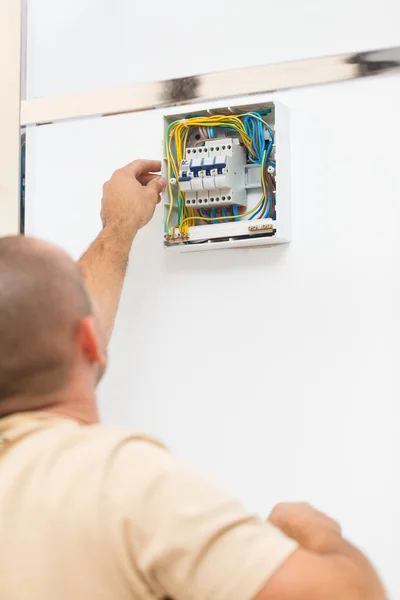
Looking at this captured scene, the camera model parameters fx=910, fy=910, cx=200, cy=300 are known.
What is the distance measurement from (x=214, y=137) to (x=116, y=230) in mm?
282

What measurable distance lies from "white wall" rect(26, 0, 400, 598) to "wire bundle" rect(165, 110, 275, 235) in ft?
0.21

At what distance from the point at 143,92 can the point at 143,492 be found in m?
1.23

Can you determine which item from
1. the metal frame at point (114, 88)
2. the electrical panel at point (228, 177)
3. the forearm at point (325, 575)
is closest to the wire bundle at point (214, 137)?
the electrical panel at point (228, 177)

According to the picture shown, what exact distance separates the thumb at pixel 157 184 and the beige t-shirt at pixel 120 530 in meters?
0.91

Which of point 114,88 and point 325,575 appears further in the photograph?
point 114,88

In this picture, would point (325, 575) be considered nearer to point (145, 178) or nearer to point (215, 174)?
point (215, 174)

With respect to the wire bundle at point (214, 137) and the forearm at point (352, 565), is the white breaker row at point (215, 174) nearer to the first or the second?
the wire bundle at point (214, 137)

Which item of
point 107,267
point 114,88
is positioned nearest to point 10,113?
point 114,88

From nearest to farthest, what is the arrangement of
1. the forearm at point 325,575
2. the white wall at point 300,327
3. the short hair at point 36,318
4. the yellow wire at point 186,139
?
the forearm at point 325,575 → the short hair at point 36,318 → the white wall at point 300,327 → the yellow wire at point 186,139

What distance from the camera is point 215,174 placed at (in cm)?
182

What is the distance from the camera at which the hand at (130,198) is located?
1.89 m

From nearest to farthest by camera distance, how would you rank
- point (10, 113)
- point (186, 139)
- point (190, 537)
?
point (190, 537), point (186, 139), point (10, 113)

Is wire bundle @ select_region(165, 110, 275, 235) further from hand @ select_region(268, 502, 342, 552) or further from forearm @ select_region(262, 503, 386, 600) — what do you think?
forearm @ select_region(262, 503, 386, 600)

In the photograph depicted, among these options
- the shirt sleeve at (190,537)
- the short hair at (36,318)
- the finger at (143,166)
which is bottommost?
the shirt sleeve at (190,537)
